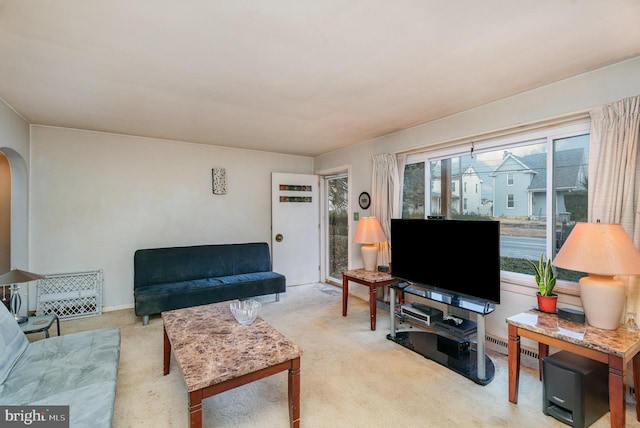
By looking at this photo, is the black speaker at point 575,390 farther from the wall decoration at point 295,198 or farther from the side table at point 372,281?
the wall decoration at point 295,198

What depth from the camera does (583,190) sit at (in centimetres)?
239

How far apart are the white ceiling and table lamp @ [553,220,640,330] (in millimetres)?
1223

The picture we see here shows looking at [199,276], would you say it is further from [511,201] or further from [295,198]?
[511,201]

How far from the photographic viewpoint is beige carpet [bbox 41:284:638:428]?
1.88 metres

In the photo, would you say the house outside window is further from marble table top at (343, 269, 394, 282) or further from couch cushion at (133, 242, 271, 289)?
couch cushion at (133, 242, 271, 289)

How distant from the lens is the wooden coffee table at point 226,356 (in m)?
1.50

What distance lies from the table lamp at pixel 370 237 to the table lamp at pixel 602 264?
6.48 ft

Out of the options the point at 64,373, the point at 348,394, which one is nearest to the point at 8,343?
the point at 64,373

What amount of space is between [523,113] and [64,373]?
12.9ft

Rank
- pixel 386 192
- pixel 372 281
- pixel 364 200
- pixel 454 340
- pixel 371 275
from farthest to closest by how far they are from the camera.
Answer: pixel 364 200 → pixel 386 192 → pixel 371 275 → pixel 372 281 → pixel 454 340

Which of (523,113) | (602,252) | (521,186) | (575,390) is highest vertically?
(523,113)

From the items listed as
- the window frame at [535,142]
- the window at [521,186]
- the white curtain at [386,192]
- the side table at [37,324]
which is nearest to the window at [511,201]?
the window at [521,186]

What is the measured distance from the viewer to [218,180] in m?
4.64

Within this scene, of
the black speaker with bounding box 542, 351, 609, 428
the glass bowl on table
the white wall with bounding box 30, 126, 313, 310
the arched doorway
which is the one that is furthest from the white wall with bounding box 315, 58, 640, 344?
the arched doorway
